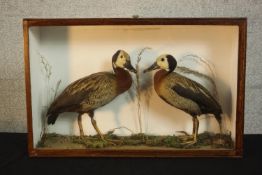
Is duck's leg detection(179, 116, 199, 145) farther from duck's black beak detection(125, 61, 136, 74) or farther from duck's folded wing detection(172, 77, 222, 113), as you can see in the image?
duck's black beak detection(125, 61, 136, 74)

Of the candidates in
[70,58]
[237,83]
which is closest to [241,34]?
[237,83]

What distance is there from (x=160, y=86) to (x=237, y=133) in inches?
6.4

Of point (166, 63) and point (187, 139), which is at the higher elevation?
point (166, 63)

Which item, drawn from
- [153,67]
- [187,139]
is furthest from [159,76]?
[187,139]

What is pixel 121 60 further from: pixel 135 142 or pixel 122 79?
pixel 135 142

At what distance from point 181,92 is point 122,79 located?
0.12 metres

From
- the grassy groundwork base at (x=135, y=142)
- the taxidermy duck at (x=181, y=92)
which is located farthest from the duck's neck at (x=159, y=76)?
the grassy groundwork base at (x=135, y=142)

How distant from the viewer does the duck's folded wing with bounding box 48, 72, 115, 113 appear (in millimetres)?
678

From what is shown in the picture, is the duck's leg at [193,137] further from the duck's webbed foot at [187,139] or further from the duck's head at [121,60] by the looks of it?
the duck's head at [121,60]

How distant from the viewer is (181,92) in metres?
0.66

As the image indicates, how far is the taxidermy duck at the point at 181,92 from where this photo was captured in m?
0.67

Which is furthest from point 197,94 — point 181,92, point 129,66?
point 129,66

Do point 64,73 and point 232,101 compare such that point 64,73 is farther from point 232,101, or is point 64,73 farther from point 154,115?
point 232,101

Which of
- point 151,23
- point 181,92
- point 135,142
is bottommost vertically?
point 135,142
